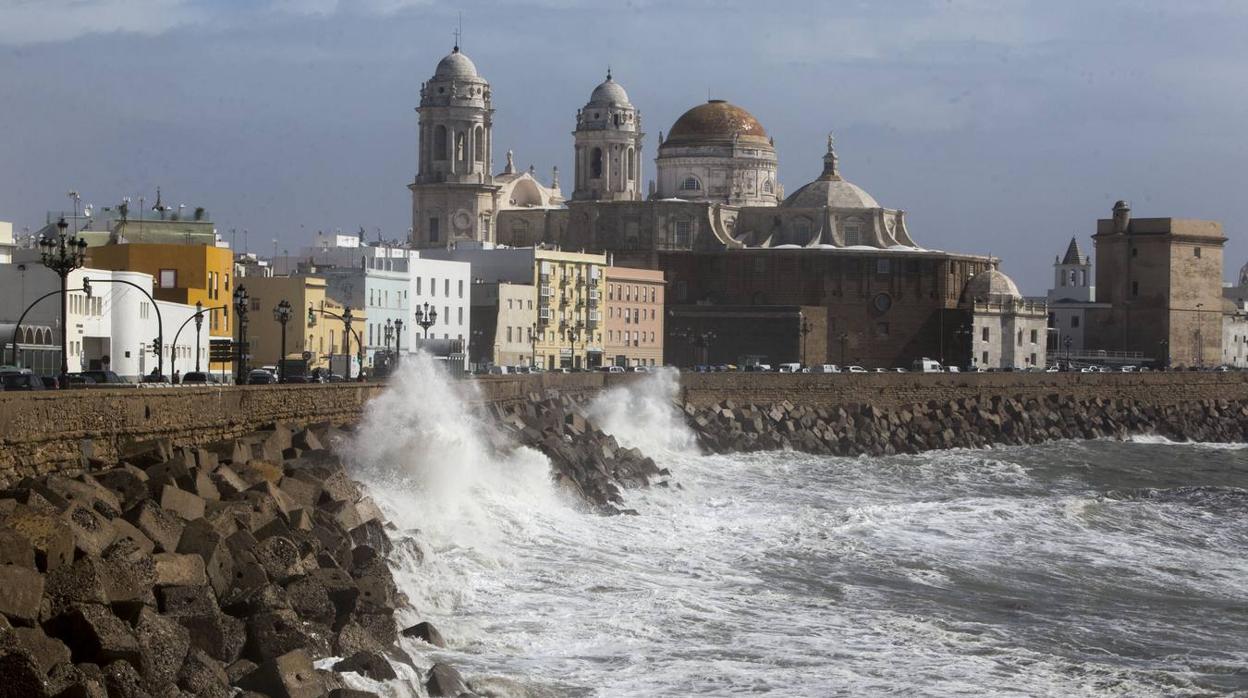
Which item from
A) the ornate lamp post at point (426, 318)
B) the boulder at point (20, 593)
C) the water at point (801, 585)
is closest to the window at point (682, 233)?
the ornate lamp post at point (426, 318)

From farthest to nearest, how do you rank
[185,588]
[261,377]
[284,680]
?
[261,377] → [185,588] → [284,680]

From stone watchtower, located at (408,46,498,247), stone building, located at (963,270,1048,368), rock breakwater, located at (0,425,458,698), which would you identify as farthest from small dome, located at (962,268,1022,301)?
rock breakwater, located at (0,425,458,698)

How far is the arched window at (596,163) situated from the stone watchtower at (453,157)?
762 centimetres

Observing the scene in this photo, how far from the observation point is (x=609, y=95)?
104m

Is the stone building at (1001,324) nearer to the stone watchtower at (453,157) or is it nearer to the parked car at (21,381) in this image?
the stone watchtower at (453,157)

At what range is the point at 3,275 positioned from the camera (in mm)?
45562

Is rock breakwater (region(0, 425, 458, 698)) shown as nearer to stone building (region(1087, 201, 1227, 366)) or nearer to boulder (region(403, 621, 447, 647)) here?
boulder (region(403, 621, 447, 647))

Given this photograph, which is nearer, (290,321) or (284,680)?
(284,680)

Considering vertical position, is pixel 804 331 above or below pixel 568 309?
below

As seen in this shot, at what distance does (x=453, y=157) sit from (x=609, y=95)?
12.1m

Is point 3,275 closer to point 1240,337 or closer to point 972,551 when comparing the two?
point 972,551

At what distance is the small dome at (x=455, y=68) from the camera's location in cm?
9488

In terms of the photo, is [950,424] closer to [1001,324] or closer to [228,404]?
[1001,324]

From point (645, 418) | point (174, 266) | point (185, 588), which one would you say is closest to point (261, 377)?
point (645, 418)
